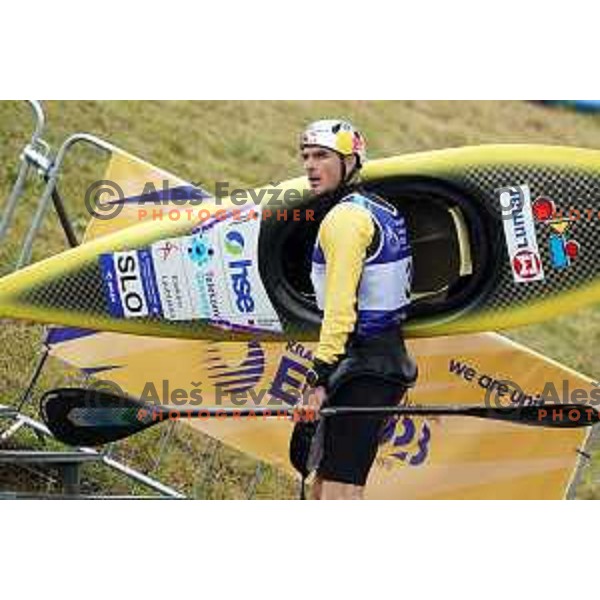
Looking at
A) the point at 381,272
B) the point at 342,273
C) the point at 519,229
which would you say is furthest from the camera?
the point at 519,229

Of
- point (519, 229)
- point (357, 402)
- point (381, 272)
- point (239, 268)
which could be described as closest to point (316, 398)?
point (357, 402)

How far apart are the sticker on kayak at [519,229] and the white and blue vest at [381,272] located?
1.20ft

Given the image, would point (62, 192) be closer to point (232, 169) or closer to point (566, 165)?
point (232, 169)

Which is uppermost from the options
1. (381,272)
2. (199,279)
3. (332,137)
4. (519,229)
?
(332,137)

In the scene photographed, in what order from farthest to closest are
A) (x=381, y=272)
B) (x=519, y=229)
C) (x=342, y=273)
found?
(x=519, y=229)
(x=381, y=272)
(x=342, y=273)

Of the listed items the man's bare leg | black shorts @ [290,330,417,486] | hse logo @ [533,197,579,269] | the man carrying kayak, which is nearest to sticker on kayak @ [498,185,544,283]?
hse logo @ [533,197,579,269]

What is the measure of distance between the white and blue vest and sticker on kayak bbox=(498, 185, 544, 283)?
37 centimetres

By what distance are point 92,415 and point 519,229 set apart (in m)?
1.49

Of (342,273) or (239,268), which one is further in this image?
(239,268)

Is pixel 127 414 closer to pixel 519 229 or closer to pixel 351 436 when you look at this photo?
pixel 351 436

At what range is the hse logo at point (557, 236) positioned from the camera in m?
4.82

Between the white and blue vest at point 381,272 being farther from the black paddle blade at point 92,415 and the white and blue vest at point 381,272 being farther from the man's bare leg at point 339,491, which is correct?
the black paddle blade at point 92,415

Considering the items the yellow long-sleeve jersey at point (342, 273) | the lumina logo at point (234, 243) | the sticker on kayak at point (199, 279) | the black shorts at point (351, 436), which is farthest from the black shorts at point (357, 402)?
the lumina logo at point (234, 243)

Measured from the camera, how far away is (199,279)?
490 cm
